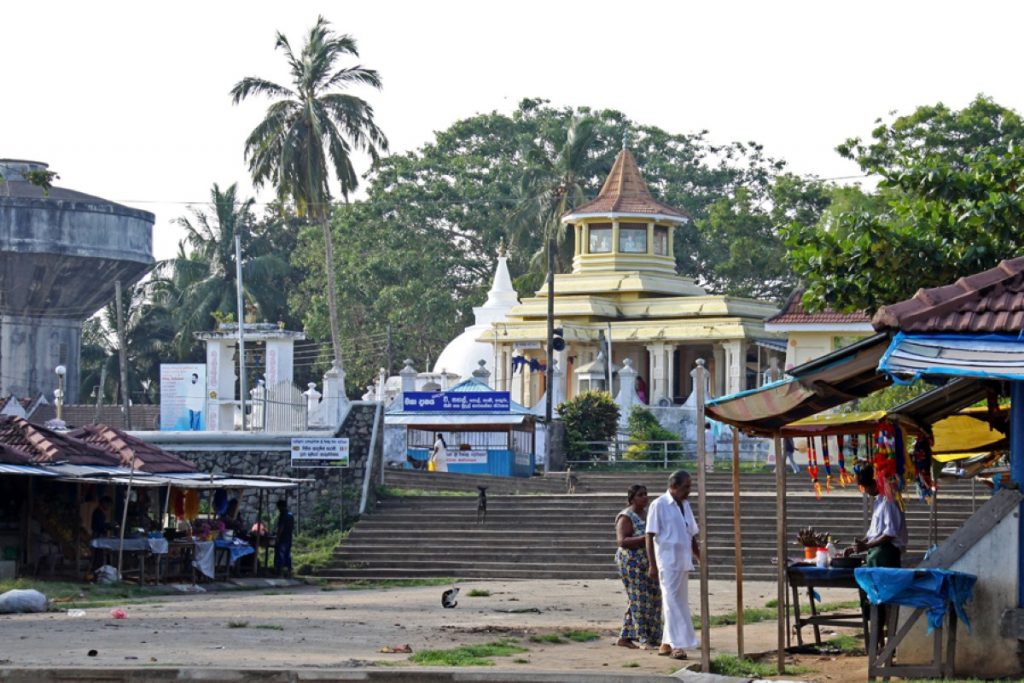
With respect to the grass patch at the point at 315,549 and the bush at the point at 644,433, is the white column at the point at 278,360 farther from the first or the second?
the grass patch at the point at 315,549

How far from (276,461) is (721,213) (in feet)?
86.6

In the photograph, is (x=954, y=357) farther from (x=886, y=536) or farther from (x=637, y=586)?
(x=637, y=586)

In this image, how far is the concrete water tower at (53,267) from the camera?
4491 centimetres

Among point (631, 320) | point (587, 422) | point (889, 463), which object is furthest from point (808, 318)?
point (889, 463)

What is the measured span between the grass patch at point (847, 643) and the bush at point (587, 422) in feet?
80.1

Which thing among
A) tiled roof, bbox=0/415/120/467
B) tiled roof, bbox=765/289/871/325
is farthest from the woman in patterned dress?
tiled roof, bbox=765/289/871/325

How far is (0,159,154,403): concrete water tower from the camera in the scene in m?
44.9

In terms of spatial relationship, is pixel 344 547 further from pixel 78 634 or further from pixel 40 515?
pixel 78 634

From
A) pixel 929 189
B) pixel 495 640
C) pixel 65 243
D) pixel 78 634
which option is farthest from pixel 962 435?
pixel 65 243

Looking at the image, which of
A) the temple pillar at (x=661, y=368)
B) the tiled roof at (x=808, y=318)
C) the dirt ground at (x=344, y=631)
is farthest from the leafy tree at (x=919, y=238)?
the temple pillar at (x=661, y=368)

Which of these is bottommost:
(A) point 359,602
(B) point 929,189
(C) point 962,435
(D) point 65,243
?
(A) point 359,602

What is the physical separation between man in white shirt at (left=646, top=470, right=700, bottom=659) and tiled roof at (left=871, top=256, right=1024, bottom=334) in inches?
94.5

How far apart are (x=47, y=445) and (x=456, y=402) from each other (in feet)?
50.2

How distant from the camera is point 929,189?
54.3 feet
